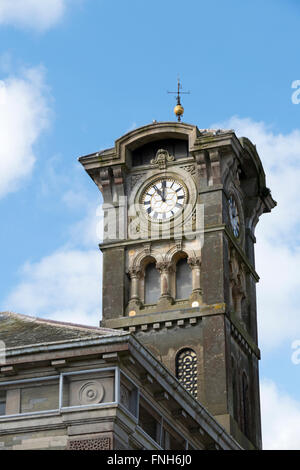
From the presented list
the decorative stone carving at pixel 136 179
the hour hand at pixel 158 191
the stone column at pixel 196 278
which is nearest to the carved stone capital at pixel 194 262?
the stone column at pixel 196 278

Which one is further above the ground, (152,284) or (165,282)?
(152,284)

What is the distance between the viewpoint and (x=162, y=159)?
68.9 meters

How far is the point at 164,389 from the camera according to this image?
4184cm

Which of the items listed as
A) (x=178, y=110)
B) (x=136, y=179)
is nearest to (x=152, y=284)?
(x=136, y=179)

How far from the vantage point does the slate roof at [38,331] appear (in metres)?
41.3

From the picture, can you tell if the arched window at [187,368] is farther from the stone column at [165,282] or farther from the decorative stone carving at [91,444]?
the decorative stone carving at [91,444]

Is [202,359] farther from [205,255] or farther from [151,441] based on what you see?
[151,441]

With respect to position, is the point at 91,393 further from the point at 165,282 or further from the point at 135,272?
the point at 135,272

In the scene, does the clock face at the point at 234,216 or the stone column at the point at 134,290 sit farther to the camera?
the clock face at the point at 234,216

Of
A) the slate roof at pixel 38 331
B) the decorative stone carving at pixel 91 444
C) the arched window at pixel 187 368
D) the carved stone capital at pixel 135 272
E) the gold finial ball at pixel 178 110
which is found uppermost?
the gold finial ball at pixel 178 110

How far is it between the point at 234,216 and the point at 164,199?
410 cm

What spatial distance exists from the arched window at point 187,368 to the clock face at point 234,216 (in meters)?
8.09

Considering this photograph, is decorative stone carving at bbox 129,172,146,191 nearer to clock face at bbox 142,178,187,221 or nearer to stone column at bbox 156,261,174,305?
clock face at bbox 142,178,187,221

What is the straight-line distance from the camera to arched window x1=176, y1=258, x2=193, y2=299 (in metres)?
66.2
